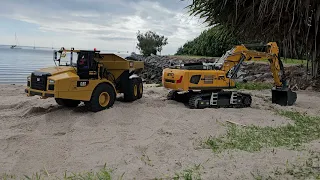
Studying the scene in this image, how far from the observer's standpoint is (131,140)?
566cm

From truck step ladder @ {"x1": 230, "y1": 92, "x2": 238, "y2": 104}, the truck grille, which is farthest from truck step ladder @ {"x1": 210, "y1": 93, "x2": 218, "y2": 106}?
Result: the truck grille

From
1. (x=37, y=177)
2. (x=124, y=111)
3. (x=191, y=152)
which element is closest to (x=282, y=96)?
(x=124, y=111)

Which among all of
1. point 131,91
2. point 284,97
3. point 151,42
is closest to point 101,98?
point 131,91

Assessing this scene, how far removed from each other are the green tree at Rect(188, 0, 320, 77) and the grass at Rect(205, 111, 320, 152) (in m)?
4.88

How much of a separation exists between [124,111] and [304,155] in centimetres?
397

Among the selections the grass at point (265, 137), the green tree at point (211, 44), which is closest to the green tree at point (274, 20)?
the green tree at point (211, 44)

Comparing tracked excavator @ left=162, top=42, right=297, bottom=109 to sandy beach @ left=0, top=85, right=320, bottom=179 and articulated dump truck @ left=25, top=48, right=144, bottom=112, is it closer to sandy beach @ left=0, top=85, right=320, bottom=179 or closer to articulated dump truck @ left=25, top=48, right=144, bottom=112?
sandy beach @ left=0, top=85, right=320, bottom=179

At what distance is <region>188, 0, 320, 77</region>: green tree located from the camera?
35.3ft

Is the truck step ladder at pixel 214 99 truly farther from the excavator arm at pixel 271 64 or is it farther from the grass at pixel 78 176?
the grass at pixel 78 176

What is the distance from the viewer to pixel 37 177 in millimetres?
4098

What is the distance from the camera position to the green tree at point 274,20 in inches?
424

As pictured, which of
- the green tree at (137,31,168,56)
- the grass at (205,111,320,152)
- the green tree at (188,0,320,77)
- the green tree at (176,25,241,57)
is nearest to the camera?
the grass at (205,111,320,152)

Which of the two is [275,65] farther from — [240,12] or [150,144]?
[150,144]

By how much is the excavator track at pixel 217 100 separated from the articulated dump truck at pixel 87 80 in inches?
60.0
